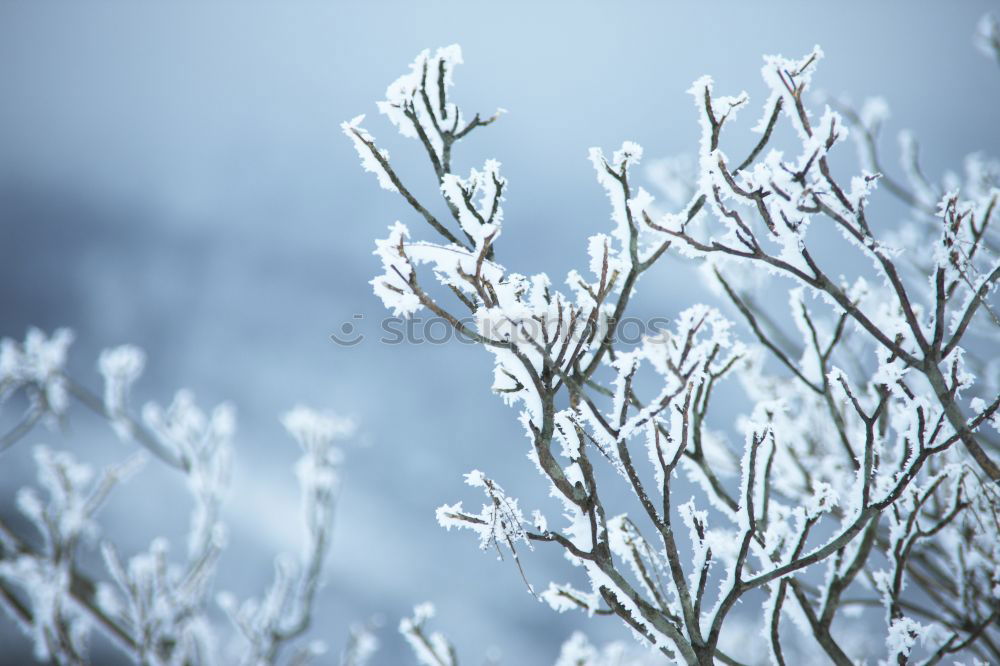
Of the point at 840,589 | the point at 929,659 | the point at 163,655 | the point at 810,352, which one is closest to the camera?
the point at 929,659

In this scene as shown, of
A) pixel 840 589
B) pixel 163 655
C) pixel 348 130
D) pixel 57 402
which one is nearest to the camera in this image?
pixel 348 130

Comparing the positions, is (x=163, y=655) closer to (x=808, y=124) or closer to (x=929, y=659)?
(x=929, y=659)

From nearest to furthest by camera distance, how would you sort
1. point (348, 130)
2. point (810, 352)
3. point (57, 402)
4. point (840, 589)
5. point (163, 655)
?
point (348, 130) → point (840, 589) → point (810, 352) → point (163, 655) → point (57, 402)

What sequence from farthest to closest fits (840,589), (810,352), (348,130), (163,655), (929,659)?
(163,655)
(810,352)
(840,589)
(929,659)
(348,130)

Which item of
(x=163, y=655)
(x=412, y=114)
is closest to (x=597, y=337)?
(x=412, y=114)

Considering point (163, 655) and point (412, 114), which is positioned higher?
point (412, 114)

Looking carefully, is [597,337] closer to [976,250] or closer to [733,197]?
[733,197]

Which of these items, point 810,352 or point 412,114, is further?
point 810,352

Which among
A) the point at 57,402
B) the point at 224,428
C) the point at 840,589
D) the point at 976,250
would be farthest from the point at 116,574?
the point at 976,250

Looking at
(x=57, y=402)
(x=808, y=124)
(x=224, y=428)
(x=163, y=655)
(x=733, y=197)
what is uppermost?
(x=808, y=124)
